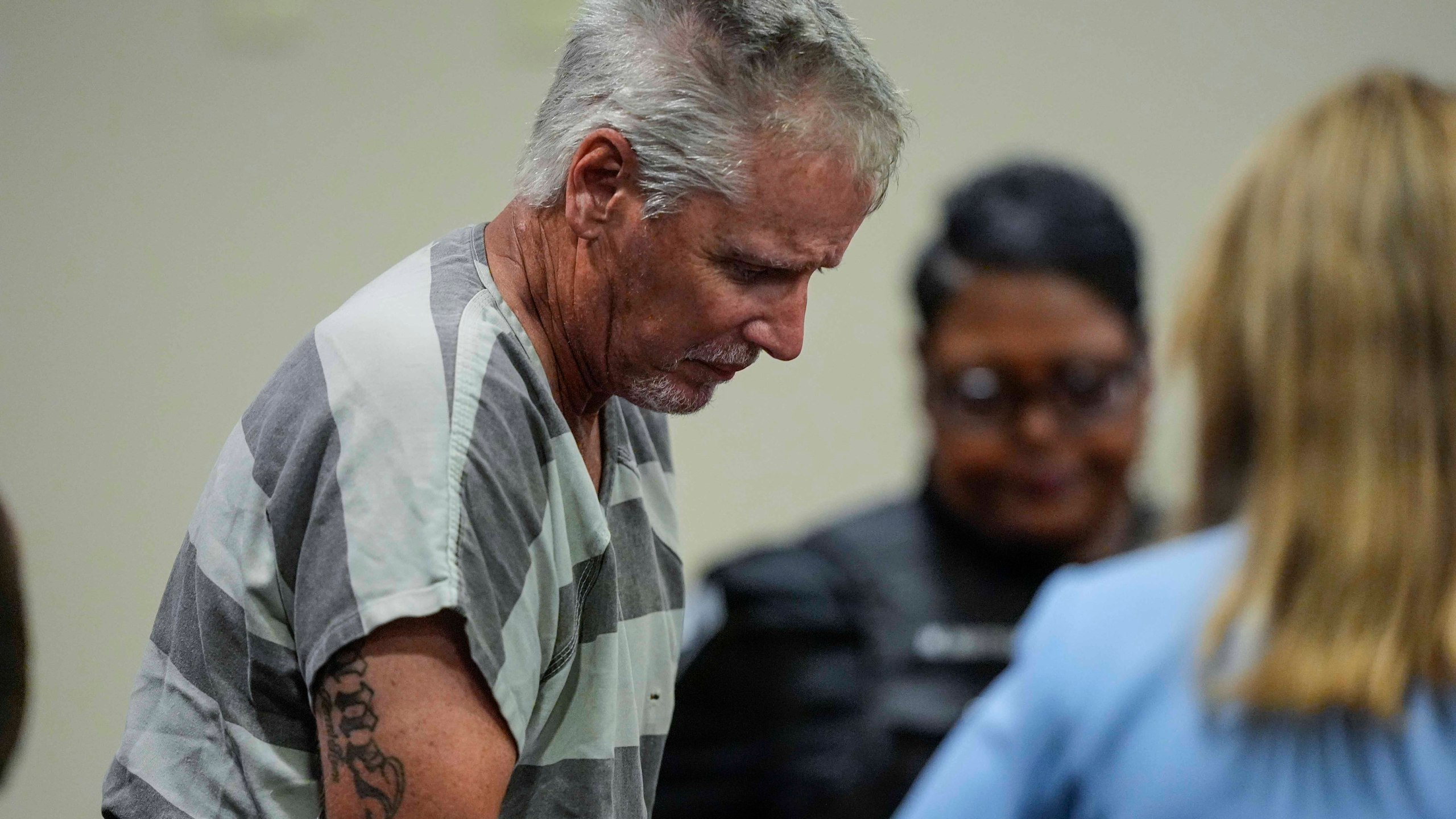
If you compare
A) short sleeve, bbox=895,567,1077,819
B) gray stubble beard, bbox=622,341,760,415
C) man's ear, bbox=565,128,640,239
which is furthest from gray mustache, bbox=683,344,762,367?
short sleeve, bbox=895,567,1077,819

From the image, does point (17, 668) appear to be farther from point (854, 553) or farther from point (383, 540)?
point (854, 553)

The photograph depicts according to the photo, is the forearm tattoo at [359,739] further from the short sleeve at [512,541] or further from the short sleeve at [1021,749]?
the short sleeve at [1021,749]

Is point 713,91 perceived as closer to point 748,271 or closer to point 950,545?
point 748,271

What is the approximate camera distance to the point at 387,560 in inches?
37.0

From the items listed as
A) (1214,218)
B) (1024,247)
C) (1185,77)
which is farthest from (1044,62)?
(1214,218)

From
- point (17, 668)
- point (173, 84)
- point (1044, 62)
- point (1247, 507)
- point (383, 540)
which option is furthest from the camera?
point (1044, 62)

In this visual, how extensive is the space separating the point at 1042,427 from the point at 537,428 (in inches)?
52.0

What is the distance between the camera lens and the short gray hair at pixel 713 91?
1.08m

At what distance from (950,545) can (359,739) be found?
143 cm

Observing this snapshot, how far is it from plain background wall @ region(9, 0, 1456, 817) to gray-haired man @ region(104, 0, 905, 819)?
1458mm

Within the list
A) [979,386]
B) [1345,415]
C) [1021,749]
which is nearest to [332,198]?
[979,386]

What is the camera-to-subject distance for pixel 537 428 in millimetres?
1045

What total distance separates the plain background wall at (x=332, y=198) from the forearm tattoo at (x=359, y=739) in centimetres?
167

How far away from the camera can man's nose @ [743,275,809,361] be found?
116cm
